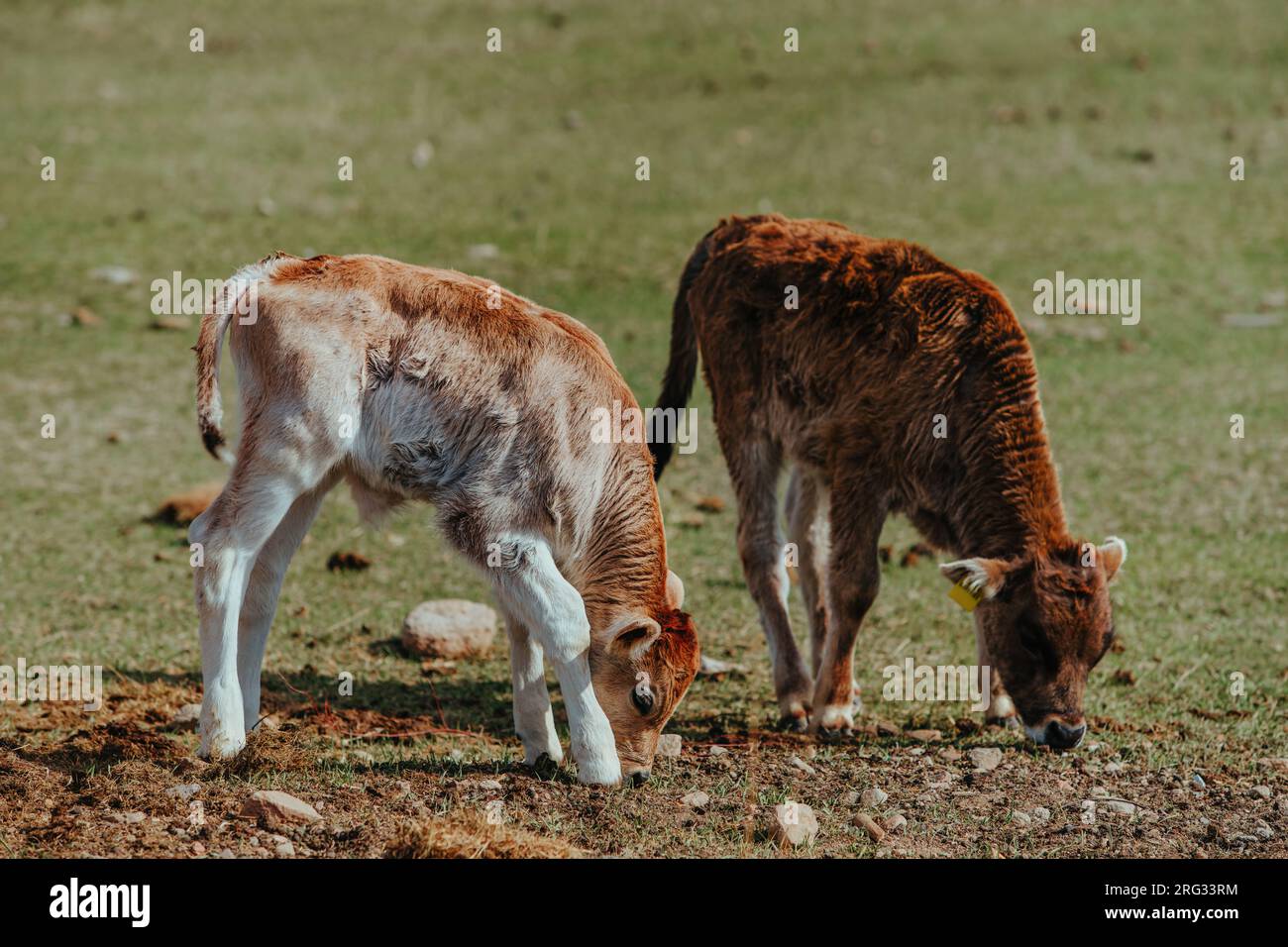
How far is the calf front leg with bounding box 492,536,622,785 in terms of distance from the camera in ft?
23.0

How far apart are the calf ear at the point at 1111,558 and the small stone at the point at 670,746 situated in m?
2.46

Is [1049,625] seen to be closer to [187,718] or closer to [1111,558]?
[1111,558]

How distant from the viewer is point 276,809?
6.39 m

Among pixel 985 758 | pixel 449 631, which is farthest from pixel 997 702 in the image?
pixel 449 631

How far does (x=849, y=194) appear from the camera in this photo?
66.3 ft

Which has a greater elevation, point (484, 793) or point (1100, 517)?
point (1100, 517)

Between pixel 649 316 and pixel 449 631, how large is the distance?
7693mm

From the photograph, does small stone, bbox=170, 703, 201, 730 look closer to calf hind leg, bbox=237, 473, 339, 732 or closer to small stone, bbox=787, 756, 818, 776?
calf hind leg, bbox=237, 473, 339, 732

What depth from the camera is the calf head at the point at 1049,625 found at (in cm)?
786

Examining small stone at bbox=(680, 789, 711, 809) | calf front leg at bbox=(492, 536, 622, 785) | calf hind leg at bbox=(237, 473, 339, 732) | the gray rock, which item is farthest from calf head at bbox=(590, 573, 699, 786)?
the gray rock

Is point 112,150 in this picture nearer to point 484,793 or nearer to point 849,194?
point 849,194
